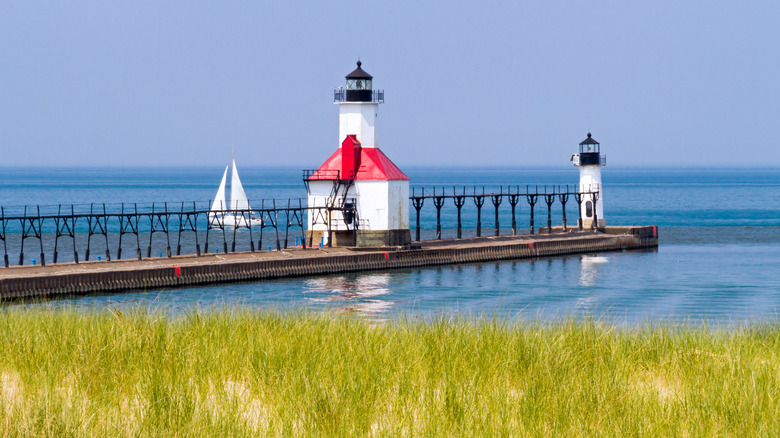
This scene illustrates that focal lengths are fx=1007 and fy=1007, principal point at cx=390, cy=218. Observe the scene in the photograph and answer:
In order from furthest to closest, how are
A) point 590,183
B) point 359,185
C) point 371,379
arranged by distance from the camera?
point 590,183
point 359,185
point 371,379

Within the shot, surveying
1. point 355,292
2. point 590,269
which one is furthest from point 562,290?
point 590,269

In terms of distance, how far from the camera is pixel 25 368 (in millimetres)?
14164

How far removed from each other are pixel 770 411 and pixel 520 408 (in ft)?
9.63

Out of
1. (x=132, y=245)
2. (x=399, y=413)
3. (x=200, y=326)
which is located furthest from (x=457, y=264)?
(x=399, y=413)

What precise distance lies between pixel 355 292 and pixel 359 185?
12970 mm

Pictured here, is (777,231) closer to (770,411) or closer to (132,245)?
(132,245)

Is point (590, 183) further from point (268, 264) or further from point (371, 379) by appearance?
point (371, 379)

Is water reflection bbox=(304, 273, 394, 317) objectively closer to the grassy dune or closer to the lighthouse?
the lighthouse

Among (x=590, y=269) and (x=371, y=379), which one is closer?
(x=371, y=379)

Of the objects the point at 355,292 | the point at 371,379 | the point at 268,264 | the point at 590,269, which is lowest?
the point at 590,269

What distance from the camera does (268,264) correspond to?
52344 millimetres

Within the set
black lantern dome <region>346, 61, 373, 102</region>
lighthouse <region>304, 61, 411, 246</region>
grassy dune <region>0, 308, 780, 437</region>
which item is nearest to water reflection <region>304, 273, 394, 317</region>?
lighthouse <region>304, 61, 411, 246</region>

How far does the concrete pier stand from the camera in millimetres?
43031

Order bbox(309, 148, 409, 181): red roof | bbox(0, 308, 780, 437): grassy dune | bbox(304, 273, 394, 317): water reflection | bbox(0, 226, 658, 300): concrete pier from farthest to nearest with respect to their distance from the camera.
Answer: bbox(309, 148, 409, 181): red roof
bbox(0, 226, 658, 300): concrete pier
bbox(304, 273, 394, 317): water reflection
bbox(0, 308, 780, 437): grassy dune
